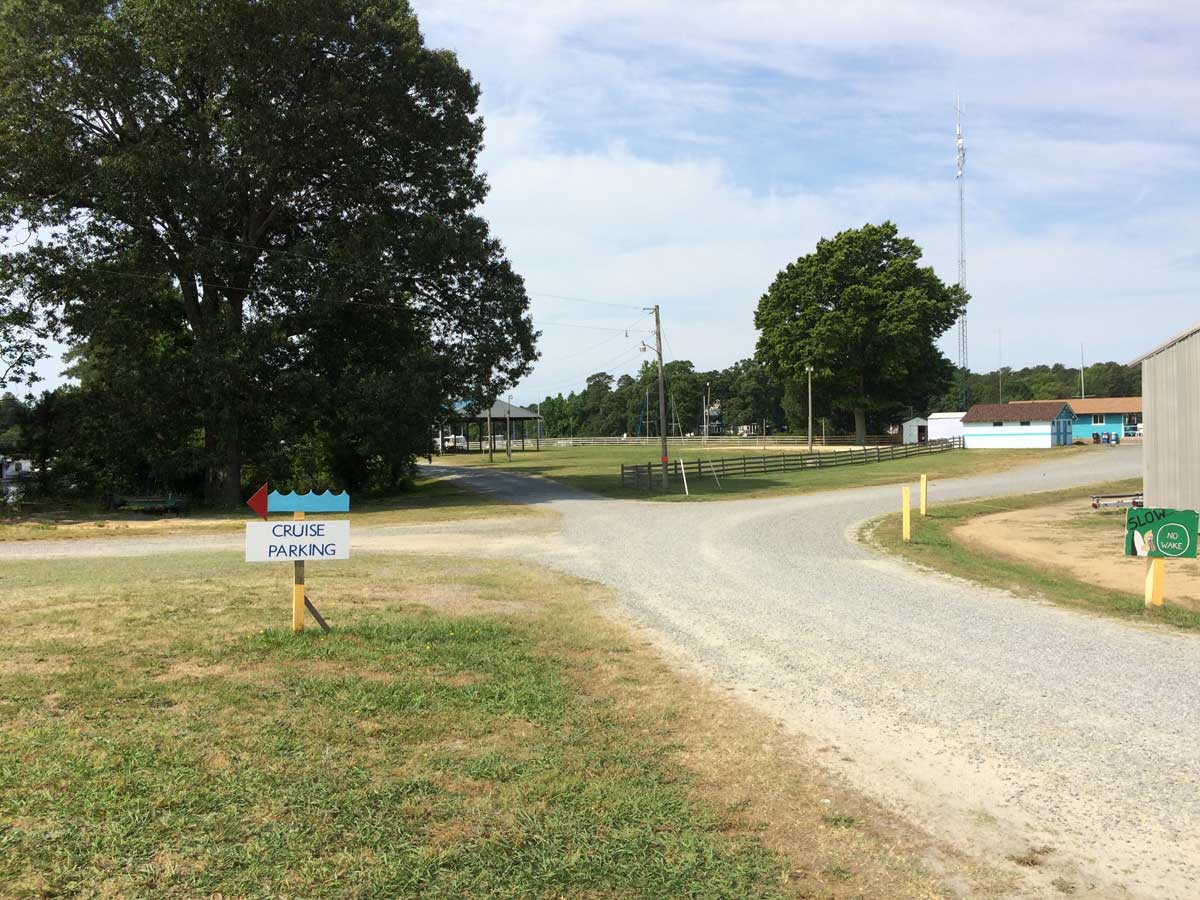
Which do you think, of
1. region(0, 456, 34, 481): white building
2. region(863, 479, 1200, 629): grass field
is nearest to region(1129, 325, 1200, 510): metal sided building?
region(863, 479, 1200, 629): grass field

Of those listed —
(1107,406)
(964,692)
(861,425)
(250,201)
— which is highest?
(250,201)

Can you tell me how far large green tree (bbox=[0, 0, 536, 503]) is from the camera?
25.4 meters

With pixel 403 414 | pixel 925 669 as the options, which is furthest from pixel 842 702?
pixel 403 414

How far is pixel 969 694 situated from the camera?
6637mm

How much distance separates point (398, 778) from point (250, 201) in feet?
95.1

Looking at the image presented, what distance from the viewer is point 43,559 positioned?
15.5 m

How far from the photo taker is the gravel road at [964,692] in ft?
14.0

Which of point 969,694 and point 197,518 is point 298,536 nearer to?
point 969,694

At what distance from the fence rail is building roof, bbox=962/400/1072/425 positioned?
5.12 meters

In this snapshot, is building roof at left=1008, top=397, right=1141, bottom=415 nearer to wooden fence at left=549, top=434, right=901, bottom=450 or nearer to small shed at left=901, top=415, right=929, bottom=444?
small shed at left=901, top=415, right=929, bottom=444

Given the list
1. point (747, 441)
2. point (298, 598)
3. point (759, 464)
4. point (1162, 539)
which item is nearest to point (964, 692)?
point (1162, 539)

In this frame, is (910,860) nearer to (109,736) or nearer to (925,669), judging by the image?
(925,669)

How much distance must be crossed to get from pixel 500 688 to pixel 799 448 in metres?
64.2

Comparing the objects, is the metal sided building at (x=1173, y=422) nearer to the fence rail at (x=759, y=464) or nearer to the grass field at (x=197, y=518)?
the fence rail at (x=759, y=464)
